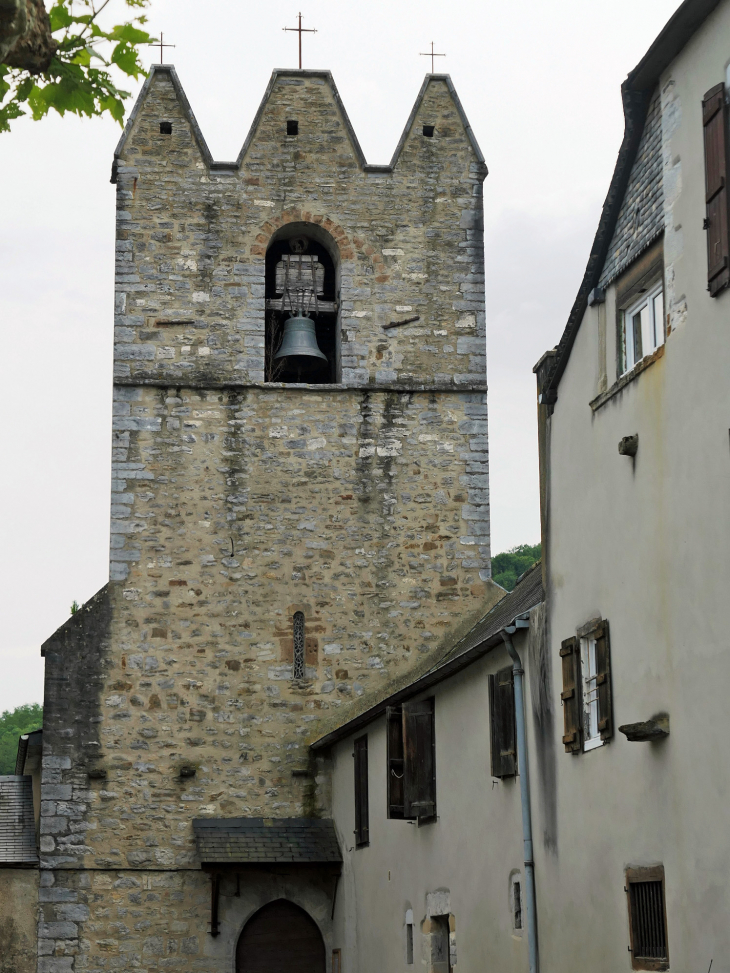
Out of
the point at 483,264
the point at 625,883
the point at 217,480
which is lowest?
the point at 625,883

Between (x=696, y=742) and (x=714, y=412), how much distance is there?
6.60 feet

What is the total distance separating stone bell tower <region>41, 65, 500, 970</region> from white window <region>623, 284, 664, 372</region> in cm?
803

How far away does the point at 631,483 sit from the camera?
1041 centimetres

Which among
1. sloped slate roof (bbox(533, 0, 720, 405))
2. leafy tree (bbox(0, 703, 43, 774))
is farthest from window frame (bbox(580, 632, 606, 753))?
leafy tree (bbox(0, 703, 43, 774))

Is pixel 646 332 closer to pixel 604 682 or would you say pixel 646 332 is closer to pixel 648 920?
pixel 604 682

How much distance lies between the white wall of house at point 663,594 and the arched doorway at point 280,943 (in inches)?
258

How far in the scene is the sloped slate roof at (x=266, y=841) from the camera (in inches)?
666

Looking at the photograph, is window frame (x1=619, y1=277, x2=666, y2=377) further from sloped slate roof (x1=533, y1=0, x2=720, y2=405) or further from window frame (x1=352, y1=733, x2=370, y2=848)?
window frame (x1=352, y1=733, x2=370, y2=848)

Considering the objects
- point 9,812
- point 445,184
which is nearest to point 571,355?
point 445,184

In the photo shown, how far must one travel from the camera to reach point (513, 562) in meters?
45.5

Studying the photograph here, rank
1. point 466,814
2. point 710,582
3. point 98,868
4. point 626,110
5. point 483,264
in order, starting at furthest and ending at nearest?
point 483,264
point 98,868
point 466,814
point 626,110
point 710,582

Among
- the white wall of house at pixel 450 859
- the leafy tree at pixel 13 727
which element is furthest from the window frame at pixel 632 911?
the leafy tree at pixel 13 727

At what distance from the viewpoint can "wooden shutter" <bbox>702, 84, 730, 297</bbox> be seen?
918 cm

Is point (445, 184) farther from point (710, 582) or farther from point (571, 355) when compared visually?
point (710, 582)
